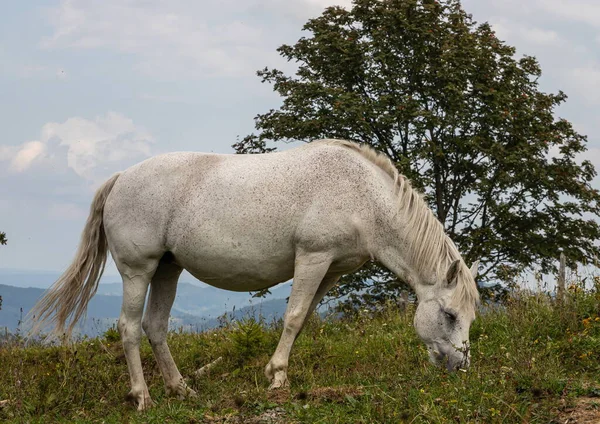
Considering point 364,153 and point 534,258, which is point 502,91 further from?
point 364,153

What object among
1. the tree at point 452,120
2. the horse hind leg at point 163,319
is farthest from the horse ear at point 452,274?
→ the tree at point 452,120

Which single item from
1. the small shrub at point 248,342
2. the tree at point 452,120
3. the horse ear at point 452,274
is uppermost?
the tree at point 452,120

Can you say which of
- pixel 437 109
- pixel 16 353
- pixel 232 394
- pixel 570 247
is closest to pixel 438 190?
pixel 437 109

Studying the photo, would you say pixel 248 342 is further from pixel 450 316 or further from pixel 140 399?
pixel 450 316

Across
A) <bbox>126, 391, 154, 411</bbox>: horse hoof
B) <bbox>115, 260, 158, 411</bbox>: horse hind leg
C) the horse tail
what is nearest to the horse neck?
<bbox>115, 260, 158, 411</bbox>: horse hind leg

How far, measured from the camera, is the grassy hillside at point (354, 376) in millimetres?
5598

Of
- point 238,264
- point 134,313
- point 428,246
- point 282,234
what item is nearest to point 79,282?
point 134,313

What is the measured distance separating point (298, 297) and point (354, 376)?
1039 millimetres

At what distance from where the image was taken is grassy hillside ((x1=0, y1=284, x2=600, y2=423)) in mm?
5598

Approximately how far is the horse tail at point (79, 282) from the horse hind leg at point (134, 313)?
2.39 feet

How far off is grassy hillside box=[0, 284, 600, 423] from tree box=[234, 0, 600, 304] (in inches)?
448

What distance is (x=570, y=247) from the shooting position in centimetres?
2252

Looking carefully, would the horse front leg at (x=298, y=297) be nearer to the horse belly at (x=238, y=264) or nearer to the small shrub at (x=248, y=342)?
the horse belly at (x=238, y=264)

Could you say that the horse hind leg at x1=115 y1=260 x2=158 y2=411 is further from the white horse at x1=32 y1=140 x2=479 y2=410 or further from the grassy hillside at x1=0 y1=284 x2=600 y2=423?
the grassy hillside at x1=0 y1=284 x2=600 y2=423
